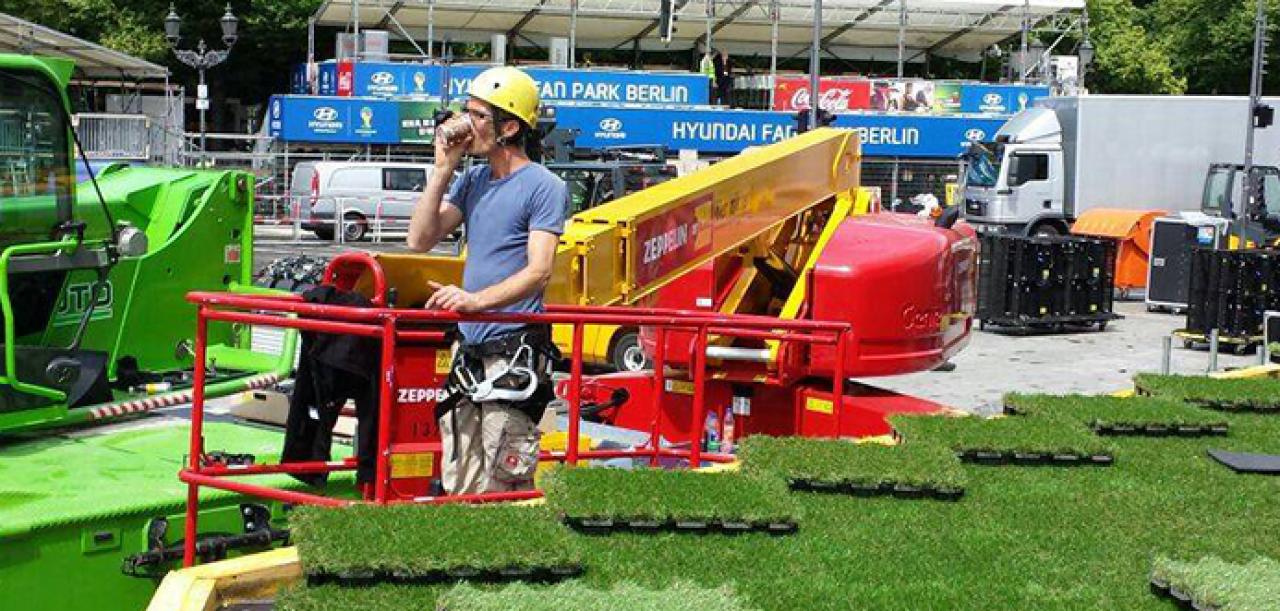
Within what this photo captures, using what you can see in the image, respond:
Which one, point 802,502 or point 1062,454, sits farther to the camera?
point 1062,454

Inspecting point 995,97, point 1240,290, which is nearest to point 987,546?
point 1240,290

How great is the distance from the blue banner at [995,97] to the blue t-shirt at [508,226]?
48273 millimetres

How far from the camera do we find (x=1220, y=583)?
4.93 m

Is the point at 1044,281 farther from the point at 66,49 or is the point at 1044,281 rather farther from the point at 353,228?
the point at 353,228

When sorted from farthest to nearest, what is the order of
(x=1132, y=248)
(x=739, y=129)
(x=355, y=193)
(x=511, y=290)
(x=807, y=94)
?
(x=807, y=94), (x=739, y=129), (x=355, y=193), (x=1132, y=248), (x=511, y=290)

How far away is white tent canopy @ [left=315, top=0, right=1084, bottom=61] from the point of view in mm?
52406

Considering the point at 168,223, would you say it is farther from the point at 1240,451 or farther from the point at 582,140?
the point at 582,140

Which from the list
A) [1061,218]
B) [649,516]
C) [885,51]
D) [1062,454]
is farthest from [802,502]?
[885,51]

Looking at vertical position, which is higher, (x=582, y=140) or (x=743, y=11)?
(x=743, y=11)

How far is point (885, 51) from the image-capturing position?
6112cm

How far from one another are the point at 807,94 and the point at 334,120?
51.3ft

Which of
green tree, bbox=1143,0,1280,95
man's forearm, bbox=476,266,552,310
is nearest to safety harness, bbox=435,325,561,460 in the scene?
man's forearm, bbox=476,266,552,310

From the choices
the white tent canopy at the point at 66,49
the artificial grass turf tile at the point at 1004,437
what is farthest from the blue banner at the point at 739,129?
the artificial grass turf tile at the point at 1004,437

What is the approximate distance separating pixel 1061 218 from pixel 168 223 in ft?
101
